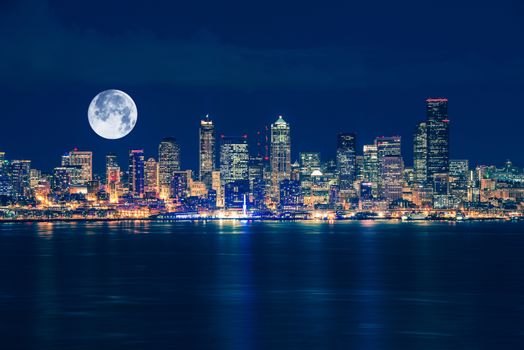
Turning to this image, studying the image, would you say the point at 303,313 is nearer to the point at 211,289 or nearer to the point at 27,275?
the point at 211,289

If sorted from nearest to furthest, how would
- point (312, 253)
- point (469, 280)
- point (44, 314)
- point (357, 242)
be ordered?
1. point (44, 314)
2. point (469, 280)
3. point (312, 253)
4. point (357, 242)

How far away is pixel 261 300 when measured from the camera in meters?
65.3

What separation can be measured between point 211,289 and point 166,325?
20119 mm

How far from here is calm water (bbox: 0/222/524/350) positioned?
161ft

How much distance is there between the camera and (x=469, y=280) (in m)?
80.4

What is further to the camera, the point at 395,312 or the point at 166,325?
the point at 395,312

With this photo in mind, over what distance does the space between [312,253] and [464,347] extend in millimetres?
72039

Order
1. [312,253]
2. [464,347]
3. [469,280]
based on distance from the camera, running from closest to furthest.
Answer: [464,347], [469,280], [312,253]

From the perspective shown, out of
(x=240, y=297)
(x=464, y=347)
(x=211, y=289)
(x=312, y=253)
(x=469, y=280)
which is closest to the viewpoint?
(x=464, y=347)

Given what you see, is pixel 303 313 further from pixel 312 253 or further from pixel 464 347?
pixel 312 253

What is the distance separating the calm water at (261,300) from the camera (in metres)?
49.1

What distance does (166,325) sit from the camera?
53.5 meters

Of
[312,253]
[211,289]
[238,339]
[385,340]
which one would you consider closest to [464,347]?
[385,340]

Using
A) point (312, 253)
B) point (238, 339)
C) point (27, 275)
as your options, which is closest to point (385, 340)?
point (238, 339)
